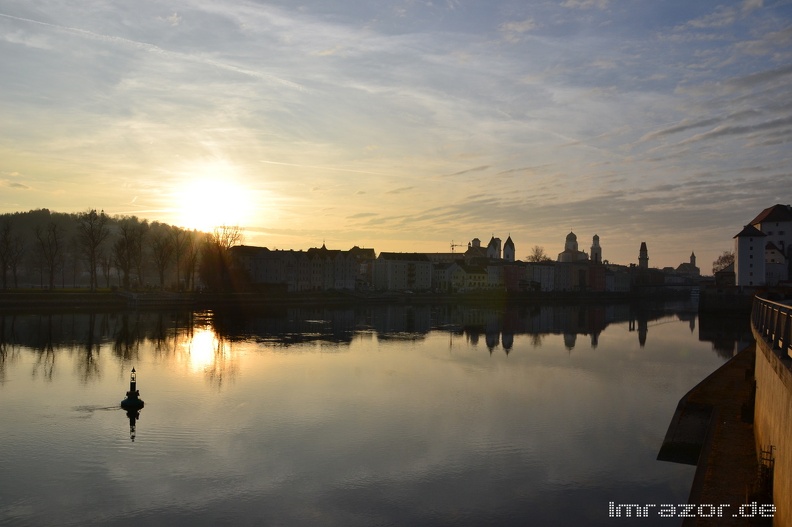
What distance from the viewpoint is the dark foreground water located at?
1739cm

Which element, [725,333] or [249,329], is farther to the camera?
[725,333]

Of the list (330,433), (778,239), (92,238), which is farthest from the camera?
(778,239)

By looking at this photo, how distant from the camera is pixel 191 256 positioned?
348 ft

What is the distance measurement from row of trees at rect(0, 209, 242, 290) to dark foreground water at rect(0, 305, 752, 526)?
51.3 m

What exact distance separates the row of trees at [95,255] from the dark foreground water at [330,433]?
51.3 metres

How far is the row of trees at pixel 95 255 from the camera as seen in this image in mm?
99250

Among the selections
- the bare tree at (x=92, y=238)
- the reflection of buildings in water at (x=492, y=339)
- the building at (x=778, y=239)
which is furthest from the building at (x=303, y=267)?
the building at (x=778, y=239)

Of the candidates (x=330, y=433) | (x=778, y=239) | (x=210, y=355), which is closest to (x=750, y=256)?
(x=778, y=239)

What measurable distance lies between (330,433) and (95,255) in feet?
339

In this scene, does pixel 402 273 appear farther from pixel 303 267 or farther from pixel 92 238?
pixel 92 238

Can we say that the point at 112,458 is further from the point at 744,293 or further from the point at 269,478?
the point at 744,293

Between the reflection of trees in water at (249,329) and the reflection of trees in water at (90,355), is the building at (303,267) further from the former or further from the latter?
the reflection of trees in water at (90,355)

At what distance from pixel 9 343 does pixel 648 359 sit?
48.1 m

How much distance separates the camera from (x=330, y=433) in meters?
24.4
